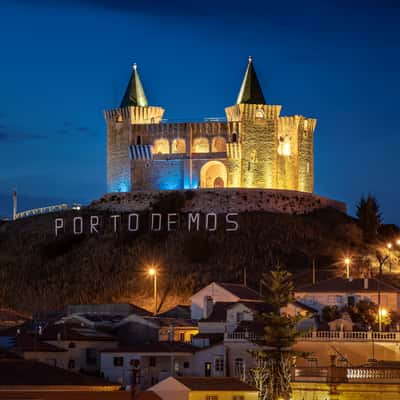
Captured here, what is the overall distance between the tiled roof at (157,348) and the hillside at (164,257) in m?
31.2

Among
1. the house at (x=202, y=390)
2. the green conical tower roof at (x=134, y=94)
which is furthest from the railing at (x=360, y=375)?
the green conical tower roof at (x=134, y=94)

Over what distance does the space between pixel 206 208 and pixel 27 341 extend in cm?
5374

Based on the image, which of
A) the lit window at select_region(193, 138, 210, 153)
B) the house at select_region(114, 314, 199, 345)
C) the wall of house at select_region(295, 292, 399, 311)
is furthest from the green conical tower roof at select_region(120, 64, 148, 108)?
the wall of house at select_region(295, 292, 399, 311)

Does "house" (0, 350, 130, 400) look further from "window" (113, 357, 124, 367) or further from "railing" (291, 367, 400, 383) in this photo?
"window" (113, 357, 124, 367)

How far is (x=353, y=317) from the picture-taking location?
311ft

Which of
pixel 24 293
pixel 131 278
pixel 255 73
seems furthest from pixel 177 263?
pixel 255 73

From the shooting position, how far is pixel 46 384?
225ft

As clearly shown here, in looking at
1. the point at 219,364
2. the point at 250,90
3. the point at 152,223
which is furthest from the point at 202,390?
the point at 250,90

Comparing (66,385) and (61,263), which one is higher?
(61,263)

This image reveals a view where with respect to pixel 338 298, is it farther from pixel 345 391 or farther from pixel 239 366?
pixel 345 391

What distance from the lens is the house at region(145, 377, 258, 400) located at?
6800cm

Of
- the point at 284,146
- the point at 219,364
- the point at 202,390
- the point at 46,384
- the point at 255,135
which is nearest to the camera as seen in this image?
the point at 202,390

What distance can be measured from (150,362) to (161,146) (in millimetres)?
63630

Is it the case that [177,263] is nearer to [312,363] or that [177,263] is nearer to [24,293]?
[24,293]
